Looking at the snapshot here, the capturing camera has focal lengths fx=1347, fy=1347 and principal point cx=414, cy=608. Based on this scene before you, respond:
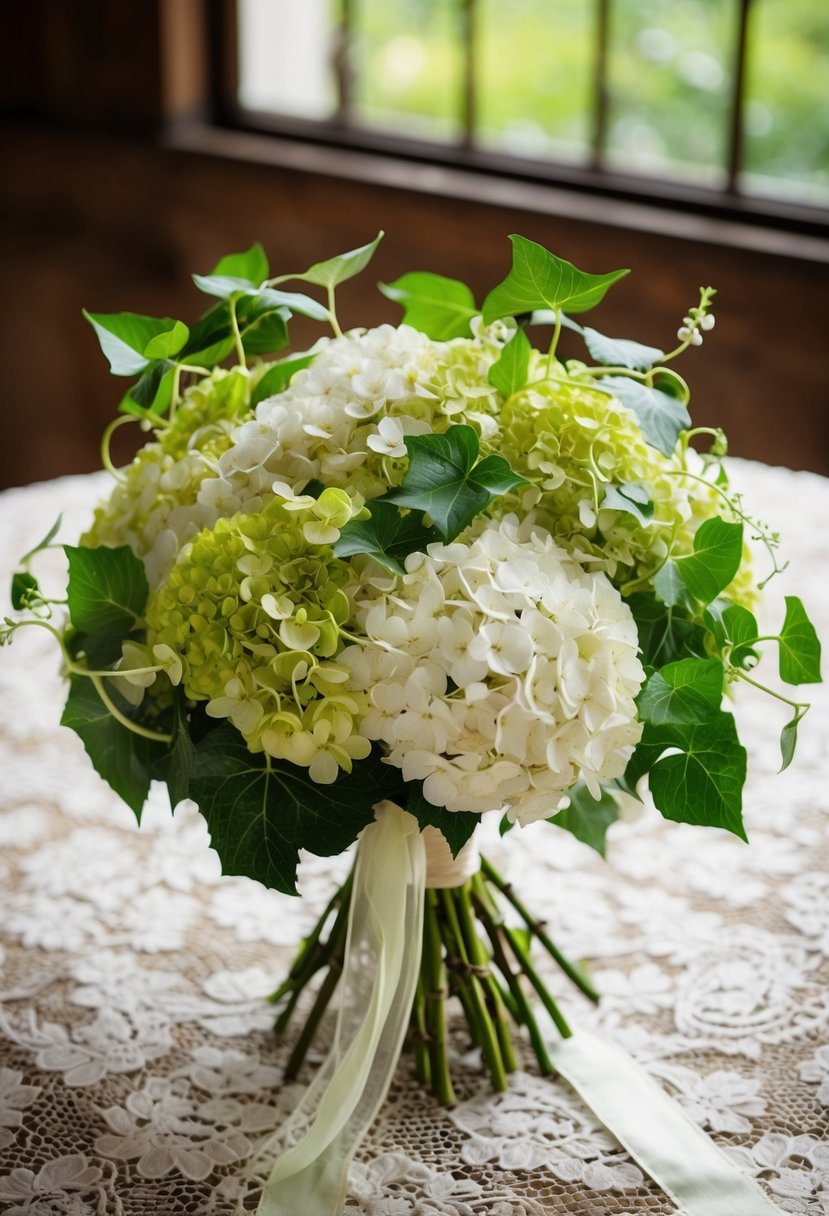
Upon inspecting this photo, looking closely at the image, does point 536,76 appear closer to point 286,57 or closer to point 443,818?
point 286,57

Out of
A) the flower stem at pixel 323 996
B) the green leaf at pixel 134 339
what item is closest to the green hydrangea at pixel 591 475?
the green leaf at pixel 134 339

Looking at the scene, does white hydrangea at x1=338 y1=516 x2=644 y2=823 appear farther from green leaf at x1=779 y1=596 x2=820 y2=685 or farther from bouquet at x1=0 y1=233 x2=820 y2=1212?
green leaf at x1=779 y1=596 x2=820 y2=685

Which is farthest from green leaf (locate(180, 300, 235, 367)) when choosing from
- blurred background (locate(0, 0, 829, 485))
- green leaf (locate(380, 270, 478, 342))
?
blurred background (locate(0, 0, 829, 485))

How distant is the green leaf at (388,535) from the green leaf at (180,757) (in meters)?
0.15

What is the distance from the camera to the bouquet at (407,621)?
2.50 feet

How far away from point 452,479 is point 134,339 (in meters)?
0.30

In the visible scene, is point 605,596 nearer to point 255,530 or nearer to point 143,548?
point 255,530

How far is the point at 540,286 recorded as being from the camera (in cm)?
86

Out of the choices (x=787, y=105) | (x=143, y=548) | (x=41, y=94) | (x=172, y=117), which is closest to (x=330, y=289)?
(x=143, y=548)

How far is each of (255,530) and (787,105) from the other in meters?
2.01

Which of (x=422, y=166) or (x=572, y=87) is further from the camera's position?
(x=422, y=166)

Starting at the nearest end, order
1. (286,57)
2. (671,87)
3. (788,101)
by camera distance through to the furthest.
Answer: (788,101) < (671,87) < (286,57)

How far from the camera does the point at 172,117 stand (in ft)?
9.99

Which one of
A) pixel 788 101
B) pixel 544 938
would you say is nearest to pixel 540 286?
pixel 544 938
